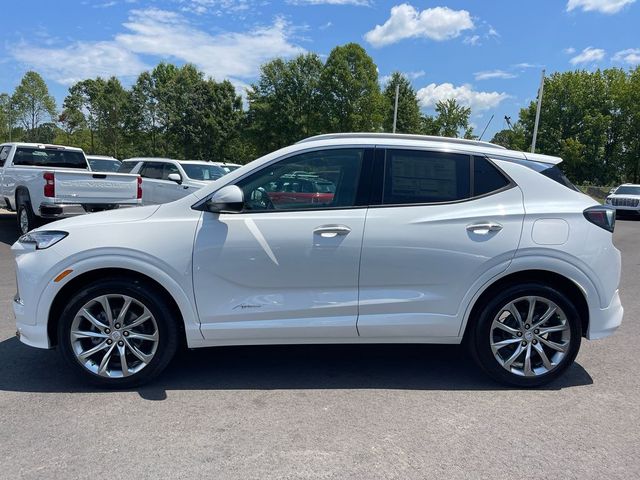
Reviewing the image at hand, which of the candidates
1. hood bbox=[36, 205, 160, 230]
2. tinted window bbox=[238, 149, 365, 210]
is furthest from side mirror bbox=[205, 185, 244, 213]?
hood bbox=[36, 205, 160, 230]

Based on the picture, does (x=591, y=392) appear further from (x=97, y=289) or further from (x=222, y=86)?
(x=222, y=86)

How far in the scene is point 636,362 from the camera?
14.6ft

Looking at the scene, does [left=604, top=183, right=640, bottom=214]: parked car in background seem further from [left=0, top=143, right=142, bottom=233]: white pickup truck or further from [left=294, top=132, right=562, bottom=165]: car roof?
[left=294, top=132, right=562, bottom=165]: car roof

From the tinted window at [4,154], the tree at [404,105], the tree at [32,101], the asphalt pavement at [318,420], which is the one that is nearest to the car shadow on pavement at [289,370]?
the asphalt pavement at [318,420]

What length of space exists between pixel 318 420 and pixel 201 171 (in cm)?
1204

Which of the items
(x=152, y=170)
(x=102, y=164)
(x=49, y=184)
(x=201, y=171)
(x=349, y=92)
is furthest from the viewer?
(x=349, y=92)

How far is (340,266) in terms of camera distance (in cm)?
360

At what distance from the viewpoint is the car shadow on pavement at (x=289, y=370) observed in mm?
3799

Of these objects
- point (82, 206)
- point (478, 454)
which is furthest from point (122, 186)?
point (478, 454)

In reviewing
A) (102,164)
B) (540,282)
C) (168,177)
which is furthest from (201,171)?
(540,282)

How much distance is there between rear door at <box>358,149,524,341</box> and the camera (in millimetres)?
3621

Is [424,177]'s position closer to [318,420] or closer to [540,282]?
[540,282]

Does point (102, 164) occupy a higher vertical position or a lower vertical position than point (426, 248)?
higher

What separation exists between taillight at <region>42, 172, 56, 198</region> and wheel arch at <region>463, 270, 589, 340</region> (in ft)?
26.5
